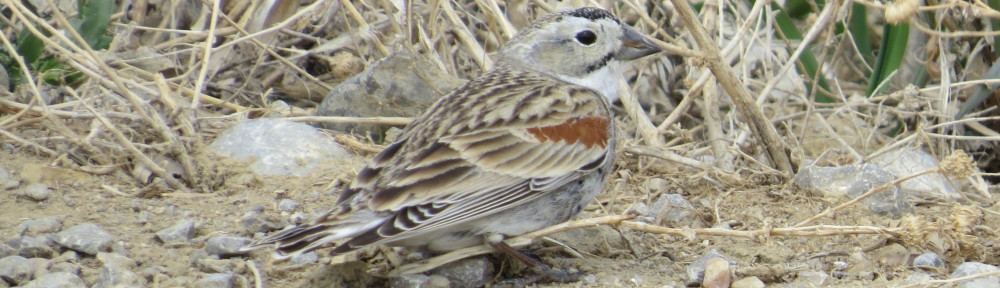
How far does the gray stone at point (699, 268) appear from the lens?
3996mm

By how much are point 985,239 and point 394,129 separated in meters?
2.36

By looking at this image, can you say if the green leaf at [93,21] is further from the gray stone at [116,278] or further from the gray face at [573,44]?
the gray stone at [116,278]

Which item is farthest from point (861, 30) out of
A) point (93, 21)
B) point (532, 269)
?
point (93, 21)

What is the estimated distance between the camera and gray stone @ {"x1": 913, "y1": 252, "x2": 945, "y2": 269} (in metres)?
4.07

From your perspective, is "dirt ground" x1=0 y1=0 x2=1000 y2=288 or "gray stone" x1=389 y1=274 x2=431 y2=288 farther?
"dirt ground" x1=0 y1=0 x2=1000 y2=288

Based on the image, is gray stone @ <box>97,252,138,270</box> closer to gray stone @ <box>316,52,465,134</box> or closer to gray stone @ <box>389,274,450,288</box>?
gray stone @ <box>389,274,450,288</box>

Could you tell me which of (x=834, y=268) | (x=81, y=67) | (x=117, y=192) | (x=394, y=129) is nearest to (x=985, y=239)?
(x=834, y=268)

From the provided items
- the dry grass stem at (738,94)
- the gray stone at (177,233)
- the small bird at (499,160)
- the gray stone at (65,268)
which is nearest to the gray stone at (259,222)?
the gray stone at (177,233)

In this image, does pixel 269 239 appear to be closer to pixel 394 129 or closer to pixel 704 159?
pixel 394 129

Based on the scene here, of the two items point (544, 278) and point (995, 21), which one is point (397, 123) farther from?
point (995, 21)

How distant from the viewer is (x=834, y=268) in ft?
13.6

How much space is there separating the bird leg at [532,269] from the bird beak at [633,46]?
1.03 m

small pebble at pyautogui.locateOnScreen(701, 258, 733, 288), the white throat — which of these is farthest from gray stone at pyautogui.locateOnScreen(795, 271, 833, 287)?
the white throat

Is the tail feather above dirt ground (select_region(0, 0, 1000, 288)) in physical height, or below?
above
